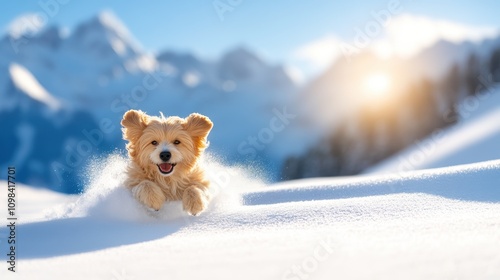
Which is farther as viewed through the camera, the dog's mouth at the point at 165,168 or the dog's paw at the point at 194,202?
the dog's mouth at the point at 165,168

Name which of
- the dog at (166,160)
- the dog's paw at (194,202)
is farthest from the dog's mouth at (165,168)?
the dog's paw at (194,202)

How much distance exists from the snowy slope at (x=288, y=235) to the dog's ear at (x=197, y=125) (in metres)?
0.66

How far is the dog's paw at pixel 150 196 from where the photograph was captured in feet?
14.9

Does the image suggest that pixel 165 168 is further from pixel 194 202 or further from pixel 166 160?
pixel 194 202

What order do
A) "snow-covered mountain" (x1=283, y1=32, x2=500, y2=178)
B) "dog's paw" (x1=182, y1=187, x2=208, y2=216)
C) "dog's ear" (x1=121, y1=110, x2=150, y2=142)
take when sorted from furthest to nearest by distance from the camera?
1. "snow-covered mountain" (x1=283, y1=32, x2=500, y2=178)
2. "dog's ear" (x1=121, y1=110, x2=150, y2=142)
3. "dog's paw" (x1=182, y1=187, x2=208, y2=216)

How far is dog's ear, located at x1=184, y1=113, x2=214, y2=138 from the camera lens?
16.4ft

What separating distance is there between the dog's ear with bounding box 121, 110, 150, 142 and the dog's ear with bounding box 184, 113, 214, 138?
0.42 meters

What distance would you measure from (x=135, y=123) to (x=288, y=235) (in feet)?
7.45

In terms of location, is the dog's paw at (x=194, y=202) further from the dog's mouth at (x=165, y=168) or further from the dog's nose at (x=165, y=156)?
the dog's nose at (x=165, y=156)

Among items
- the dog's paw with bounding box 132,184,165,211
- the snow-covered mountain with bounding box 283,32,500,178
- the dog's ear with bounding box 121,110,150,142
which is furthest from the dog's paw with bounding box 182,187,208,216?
the snow-covered mountain with bounding box 283,32,500,178

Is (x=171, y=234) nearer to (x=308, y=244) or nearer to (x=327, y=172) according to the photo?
(x=308, y=244)

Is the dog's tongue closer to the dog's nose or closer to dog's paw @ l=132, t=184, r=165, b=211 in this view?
the dog's nose

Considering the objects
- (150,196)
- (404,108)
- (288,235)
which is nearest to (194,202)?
(150,196)

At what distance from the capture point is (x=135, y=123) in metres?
4.94
